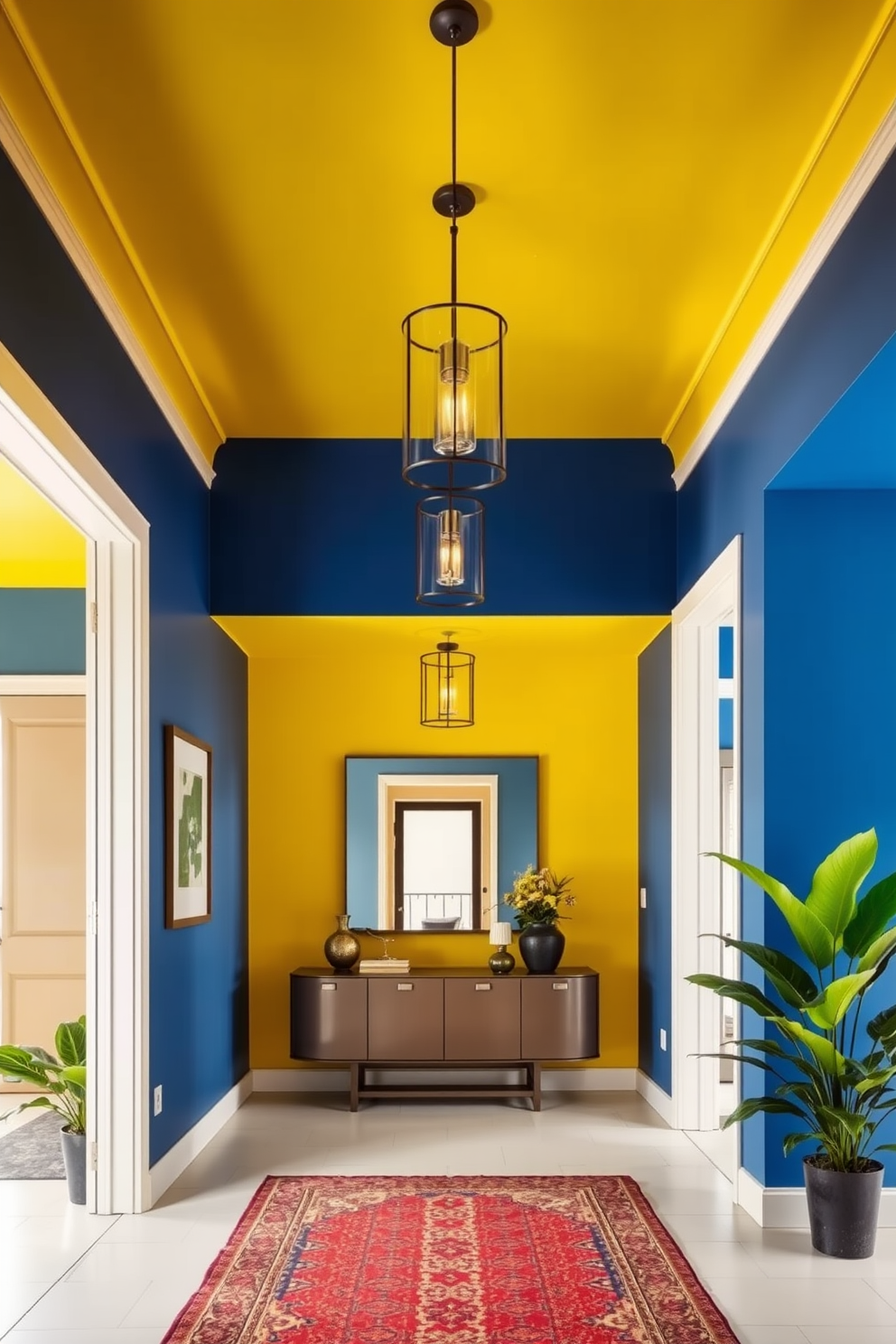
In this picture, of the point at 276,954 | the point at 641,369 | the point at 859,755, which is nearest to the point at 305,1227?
the point at 859,755

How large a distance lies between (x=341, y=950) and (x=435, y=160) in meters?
4.17

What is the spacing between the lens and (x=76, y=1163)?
14.6 ft

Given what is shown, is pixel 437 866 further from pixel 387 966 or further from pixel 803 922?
pixel 803 922

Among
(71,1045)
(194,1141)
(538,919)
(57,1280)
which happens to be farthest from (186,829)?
(538,919)

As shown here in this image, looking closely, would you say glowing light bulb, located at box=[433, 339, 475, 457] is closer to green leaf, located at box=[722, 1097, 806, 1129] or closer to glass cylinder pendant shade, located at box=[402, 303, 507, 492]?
glass cylinder pendant shade, located at box=[402, 303, 507, 492]

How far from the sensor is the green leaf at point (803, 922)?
3.89 meters

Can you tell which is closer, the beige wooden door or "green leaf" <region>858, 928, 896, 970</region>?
"green leaf" <region>858, 928, 896, 970</region>

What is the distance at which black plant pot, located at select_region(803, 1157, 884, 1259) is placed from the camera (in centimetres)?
383

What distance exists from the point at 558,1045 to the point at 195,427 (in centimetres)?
339

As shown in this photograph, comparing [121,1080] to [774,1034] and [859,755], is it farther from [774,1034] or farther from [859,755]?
[859,755]

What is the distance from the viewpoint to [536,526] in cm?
590

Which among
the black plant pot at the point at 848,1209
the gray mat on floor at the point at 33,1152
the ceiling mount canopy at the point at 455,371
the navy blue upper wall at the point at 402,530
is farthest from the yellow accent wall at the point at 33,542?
the black plant pot at the point at 848,1209

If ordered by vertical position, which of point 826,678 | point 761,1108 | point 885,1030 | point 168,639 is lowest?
point 761,1108

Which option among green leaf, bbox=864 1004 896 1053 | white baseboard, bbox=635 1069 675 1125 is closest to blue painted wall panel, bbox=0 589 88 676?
white baseboard, bbox=635 1069 675 1125
